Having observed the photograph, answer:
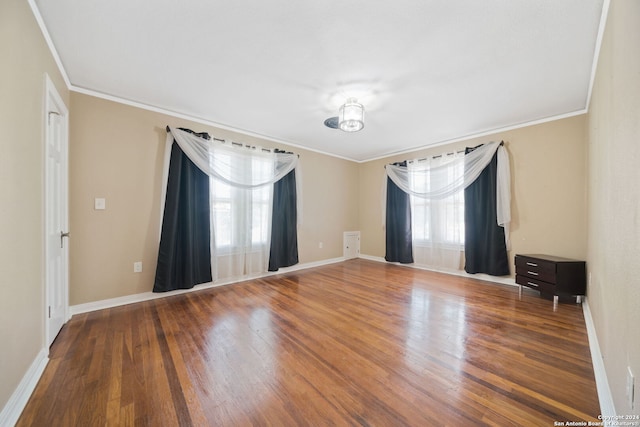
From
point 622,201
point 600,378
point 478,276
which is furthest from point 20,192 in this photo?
point 478,276

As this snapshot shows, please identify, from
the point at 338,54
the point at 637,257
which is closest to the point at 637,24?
the point at 637,257

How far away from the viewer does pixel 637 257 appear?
93 centimetres

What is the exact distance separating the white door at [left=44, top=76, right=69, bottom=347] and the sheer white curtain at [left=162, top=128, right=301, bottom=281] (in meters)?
0.93

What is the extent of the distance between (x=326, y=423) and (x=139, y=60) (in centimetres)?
305

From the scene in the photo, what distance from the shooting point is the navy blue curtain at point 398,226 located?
4.75m

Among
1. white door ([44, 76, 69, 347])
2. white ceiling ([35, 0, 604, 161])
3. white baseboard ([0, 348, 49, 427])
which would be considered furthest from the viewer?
white door ([44, 76, 69, 347])

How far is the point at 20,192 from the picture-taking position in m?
1.38

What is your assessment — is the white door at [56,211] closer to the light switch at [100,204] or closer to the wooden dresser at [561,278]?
the light switch at [100,204]

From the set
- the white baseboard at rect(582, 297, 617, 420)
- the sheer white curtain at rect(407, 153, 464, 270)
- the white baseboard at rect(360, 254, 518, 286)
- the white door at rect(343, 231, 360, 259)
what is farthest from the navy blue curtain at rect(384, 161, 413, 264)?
the white baseboard at rect(582, 297, 617, 420)

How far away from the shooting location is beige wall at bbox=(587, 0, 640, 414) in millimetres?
954

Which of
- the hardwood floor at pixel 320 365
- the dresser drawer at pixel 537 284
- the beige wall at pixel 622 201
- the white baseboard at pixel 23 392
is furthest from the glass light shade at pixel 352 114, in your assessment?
the white baseboard at pixel 23 392

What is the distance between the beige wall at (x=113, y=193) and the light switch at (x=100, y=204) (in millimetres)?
34

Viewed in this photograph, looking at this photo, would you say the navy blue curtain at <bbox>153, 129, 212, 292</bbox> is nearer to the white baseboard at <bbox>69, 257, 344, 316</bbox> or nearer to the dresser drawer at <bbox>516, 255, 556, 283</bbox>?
the white baseboard at <bbox>69, 257, 344, 316</bbox>

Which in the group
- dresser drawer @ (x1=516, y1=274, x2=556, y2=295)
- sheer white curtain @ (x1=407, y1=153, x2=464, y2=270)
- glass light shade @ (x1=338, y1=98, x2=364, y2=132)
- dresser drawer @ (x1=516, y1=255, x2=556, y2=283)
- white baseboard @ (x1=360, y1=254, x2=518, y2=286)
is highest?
glass light shade @ (x1=338, y1=98, x2=364, y2=132)
